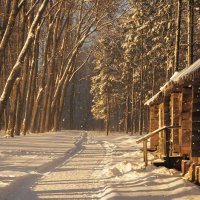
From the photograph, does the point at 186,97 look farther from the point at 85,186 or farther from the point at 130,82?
the point at 130,82

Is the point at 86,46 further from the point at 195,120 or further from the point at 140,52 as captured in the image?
the point at 195,120

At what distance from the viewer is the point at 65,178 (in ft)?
39.1

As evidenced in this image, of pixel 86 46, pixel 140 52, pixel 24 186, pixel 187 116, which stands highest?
pixel 86 46

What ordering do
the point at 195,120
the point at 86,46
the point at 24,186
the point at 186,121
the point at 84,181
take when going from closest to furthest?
1. the point at 24,186
2. the point at 84,181
3. the point at 195,120
4. the point at 186,121
5. the point at 86,46

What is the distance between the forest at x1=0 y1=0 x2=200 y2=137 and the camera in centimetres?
2286

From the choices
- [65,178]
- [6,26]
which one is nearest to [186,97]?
[65,178]

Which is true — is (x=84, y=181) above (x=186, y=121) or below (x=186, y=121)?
below

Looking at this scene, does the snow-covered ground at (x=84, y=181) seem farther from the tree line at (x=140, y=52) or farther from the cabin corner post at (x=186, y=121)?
the tree line at (x=140, y=52)

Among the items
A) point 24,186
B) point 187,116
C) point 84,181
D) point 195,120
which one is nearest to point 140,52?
point 187,116

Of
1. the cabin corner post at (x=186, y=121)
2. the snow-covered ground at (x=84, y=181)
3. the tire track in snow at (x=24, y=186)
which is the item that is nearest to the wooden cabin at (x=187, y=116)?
the cabin corner post at (x=186, y=121)

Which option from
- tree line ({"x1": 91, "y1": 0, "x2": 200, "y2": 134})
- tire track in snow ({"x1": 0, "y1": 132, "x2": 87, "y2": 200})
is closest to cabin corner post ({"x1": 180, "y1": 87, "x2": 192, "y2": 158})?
tire track in snow ({"x1": 0, "y1": 132, "x2": 87, "y2": 200})

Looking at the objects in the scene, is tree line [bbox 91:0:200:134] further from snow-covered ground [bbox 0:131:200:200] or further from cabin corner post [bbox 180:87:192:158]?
snow-covered ground [bbox 0:131:200:200]

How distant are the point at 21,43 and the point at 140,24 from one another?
17.2 metres

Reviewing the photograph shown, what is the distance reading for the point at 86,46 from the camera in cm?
5425
